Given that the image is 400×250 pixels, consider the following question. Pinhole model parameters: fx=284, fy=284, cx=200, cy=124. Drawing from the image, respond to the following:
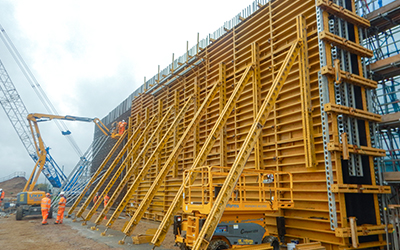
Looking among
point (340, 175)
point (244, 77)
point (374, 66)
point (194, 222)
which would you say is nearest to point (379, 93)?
point (374, 66)

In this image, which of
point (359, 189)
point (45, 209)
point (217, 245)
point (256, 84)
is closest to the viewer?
point (217, 245)

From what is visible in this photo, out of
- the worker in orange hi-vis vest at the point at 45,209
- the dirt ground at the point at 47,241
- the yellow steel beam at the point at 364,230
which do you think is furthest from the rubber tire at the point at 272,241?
the worker in orange hi-vis vest at the point at 45,209

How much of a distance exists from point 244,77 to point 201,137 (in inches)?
208

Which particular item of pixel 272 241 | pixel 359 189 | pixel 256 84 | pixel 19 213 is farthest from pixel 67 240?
pixel 359 189

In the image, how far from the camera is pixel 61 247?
32.4 ft

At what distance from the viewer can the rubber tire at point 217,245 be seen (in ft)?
22.6

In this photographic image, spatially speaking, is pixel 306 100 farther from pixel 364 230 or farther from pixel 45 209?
pixel 45 209

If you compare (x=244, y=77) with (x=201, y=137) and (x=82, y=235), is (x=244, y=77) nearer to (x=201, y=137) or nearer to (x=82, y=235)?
(x=201, y=137)

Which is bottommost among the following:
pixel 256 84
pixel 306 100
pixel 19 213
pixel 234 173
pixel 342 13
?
pixel 19 213

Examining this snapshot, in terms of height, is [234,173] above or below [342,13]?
below

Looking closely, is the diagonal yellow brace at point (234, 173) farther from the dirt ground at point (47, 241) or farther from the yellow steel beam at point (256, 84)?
the dirt ground at point (47, 241)

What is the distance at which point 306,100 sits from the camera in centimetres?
946

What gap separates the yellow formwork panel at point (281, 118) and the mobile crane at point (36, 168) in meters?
11.2

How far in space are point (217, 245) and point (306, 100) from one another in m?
5.49
